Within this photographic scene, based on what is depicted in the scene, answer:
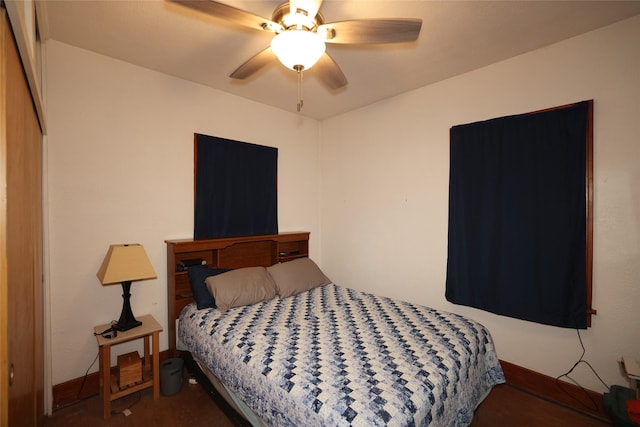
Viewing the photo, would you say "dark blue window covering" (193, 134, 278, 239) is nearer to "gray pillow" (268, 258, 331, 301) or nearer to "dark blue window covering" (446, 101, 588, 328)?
"gray pillow" (268, 258, 331, 301)

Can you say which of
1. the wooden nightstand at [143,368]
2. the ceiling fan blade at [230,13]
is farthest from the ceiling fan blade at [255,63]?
the wooden nightstand at [143,368]

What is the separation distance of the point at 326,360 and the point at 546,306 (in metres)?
1.89

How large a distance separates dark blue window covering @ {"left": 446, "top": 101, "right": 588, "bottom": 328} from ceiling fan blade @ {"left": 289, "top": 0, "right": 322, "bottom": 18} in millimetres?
1883

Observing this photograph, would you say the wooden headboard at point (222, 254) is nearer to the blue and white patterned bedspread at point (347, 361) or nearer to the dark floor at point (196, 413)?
the blue and white patterned bedspread at point (347, 361)

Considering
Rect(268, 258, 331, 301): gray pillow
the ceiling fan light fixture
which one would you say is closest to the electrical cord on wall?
Rect(268, 258, 331, 301): gray pillow

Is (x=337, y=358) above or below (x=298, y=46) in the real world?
below

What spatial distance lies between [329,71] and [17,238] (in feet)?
5.85

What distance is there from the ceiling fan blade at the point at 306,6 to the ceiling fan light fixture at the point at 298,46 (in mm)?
111

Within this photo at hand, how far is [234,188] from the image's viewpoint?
10.3 ft

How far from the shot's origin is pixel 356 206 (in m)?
3.63

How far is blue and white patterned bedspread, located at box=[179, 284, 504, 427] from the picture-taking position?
1.27m

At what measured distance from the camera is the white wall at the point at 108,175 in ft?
7.05

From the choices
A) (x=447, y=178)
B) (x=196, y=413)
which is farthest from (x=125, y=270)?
(x=447, y=178)

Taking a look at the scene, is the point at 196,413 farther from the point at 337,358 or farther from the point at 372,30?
the point at 372,30
